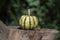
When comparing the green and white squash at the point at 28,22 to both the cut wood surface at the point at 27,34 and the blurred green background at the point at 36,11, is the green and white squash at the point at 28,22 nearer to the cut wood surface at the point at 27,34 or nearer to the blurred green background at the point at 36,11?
the cut wood surface at the point at 27,34

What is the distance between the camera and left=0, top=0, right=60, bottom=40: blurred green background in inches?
177

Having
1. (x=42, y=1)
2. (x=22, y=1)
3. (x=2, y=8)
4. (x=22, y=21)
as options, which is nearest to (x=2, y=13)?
(x=2, y=8)

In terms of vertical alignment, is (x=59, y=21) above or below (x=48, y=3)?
below

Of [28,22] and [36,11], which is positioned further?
[36,11]

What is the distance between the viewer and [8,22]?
4844 mm

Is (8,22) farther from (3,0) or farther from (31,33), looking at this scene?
(31,33)

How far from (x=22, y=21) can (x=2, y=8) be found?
195 cm

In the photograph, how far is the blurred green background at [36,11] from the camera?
177 inches

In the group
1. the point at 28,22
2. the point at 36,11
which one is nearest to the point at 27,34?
the point at 28,22

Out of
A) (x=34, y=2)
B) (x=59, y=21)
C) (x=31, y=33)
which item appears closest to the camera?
(x=31, y=33)

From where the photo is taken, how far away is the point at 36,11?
4477 millimetres

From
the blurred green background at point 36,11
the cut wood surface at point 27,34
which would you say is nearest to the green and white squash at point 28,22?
the cut wood surface at point 27,34

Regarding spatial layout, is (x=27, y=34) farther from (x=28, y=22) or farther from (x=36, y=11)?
(x=36, y=11)

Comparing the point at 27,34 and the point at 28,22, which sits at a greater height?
the point at 28,22
